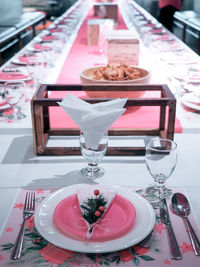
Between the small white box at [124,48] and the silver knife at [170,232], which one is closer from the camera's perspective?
the silver knife at [170,232]

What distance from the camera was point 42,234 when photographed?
752 mm

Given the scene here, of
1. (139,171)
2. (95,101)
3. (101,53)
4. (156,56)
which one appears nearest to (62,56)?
(101,53)

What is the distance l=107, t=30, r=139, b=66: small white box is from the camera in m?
2.24

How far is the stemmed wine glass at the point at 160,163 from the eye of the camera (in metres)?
0.95

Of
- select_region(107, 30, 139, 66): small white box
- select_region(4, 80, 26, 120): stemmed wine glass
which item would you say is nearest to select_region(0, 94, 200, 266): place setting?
select_region(4, 80, 26, 120): stemmed wine glass

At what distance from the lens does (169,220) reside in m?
0.84

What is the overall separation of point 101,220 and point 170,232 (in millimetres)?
160

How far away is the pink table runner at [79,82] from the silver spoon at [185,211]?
20.9 inches

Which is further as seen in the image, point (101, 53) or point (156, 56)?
point (101, 53)

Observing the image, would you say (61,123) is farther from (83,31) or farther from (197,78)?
(83,31)

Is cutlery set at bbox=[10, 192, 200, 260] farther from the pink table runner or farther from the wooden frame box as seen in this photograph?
the pink table runner

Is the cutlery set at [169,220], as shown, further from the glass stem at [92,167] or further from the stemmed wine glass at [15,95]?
the stemmed wine glass at [15,95]

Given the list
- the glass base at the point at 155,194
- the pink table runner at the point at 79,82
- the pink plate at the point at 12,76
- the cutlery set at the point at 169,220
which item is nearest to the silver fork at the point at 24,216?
the cutlery set at the point at 169,220

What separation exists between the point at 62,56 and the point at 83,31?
1.46 meters
